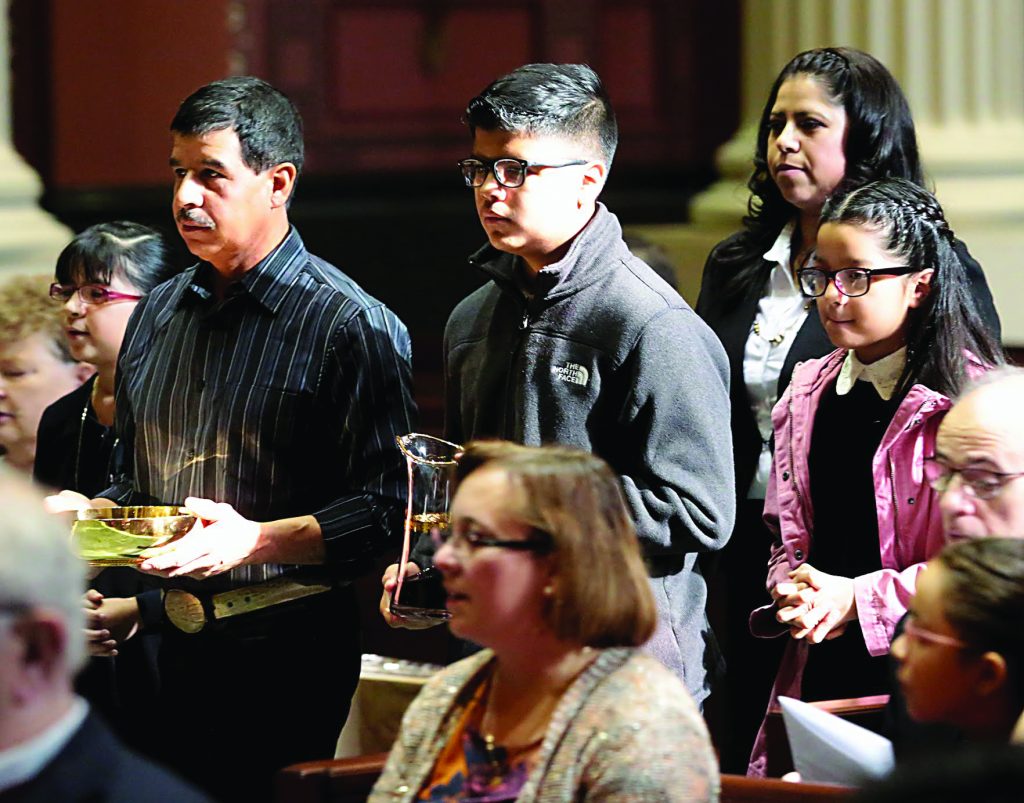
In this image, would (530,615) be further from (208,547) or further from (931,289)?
(931,289)

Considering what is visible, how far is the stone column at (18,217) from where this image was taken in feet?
16.8

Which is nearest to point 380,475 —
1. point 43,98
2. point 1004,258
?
point 1004,258

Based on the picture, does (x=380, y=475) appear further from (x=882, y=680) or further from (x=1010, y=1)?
(x=1010, y=1)

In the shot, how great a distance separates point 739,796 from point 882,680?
65cm

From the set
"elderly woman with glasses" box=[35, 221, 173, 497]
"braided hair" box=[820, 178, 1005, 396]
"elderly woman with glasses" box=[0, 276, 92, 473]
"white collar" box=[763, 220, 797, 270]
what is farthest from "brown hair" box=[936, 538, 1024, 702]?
"elderly woman with glasses" box=[0, 276, 92, 473]

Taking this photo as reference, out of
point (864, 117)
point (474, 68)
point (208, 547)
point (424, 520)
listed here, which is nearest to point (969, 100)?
point (864, 117)

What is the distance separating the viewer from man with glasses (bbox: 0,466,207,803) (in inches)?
69.5

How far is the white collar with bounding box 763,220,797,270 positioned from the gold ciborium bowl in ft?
4.13

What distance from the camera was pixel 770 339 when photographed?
339 cm

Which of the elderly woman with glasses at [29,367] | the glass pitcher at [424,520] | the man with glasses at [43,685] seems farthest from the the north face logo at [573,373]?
the elderly woman with glasses at [29,367]

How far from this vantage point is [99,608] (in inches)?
125

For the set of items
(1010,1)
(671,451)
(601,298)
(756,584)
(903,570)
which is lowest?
(756,584)

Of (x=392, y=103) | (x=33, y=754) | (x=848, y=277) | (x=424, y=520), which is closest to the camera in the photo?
(x=33, y=754)

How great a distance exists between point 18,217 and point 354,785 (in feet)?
10.9
